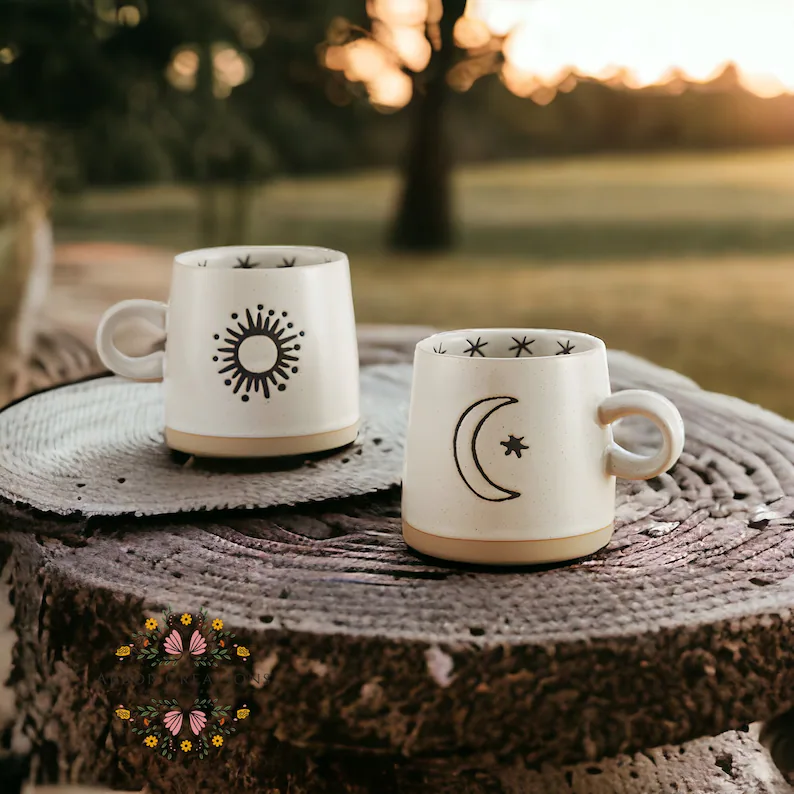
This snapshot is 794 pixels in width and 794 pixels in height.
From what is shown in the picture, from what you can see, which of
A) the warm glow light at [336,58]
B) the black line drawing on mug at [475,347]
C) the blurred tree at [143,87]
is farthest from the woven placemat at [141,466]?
the warm glow light at [336,58]

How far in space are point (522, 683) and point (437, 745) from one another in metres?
0.05

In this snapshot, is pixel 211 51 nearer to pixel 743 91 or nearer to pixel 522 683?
pixel 743 91

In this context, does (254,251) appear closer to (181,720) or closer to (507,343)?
(507,343)

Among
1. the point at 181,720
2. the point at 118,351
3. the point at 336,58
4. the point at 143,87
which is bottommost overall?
the point at 181,720

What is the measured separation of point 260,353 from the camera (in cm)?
71

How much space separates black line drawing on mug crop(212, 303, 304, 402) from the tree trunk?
6.72ft

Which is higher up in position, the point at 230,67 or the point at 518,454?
the point at 230,67

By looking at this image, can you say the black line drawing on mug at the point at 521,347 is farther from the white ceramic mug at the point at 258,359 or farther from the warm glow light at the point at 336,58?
the warm glow light at the point at 336,58

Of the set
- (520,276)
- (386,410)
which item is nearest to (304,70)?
(520,276)

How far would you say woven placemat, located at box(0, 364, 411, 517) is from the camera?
669mm

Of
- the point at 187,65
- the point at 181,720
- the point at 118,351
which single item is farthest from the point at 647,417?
the point at 187,65

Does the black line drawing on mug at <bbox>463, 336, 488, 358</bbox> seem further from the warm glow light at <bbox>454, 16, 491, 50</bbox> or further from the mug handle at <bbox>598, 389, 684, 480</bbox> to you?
the warm glow light at <bbox>454, 16, 491, 50</bbox>

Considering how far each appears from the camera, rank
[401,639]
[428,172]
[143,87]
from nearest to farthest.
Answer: [401,639], [143,87], [428,172]

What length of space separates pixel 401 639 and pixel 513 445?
0.12 meters
